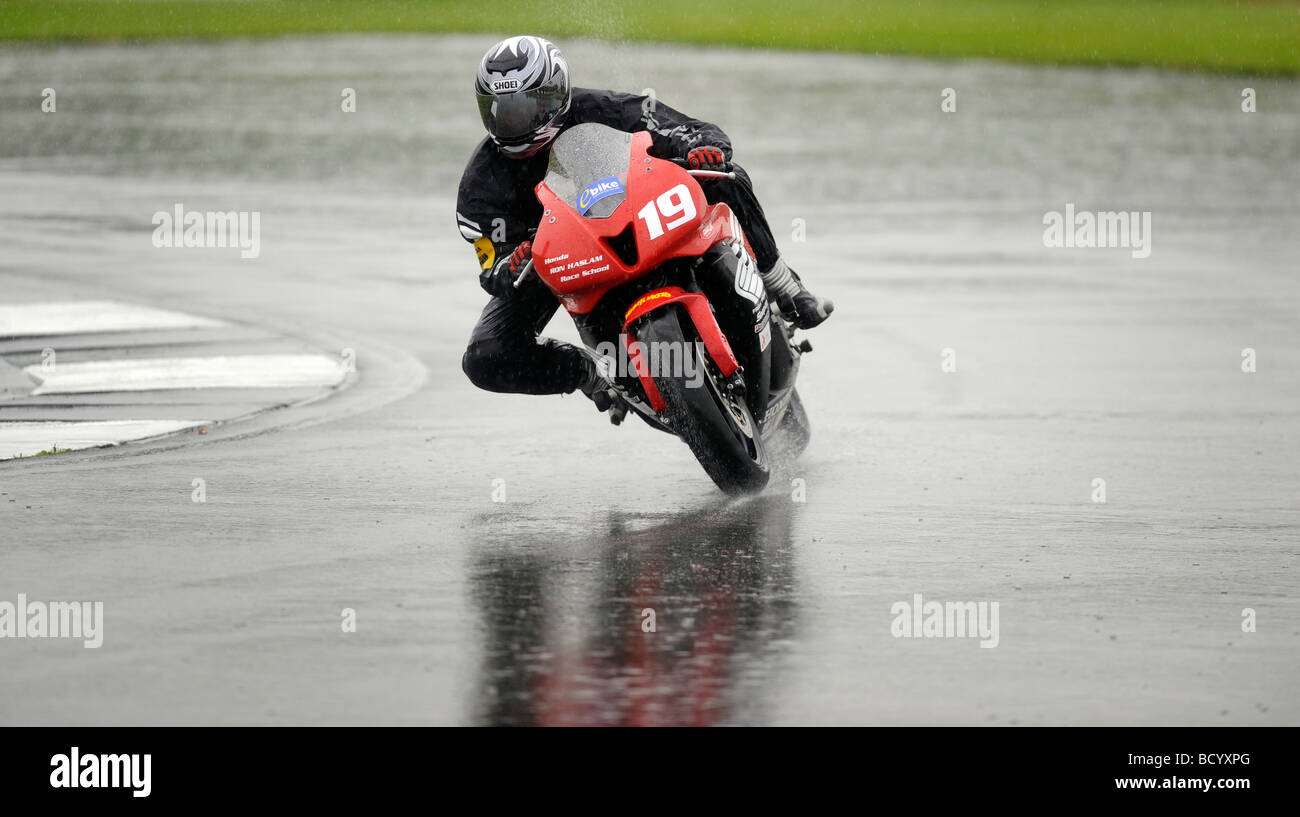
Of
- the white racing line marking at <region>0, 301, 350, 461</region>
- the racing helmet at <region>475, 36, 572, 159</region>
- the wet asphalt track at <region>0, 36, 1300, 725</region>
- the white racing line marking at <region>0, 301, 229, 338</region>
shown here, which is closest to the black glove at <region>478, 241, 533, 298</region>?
the racing helmet at <region>475, 36, 572, 159</region>

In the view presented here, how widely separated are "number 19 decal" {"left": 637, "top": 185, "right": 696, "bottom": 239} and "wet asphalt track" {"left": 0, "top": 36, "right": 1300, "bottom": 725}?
105 centimetres

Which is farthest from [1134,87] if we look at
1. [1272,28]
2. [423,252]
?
[423,252]

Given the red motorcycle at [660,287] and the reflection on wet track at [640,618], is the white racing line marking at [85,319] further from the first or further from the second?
the reflection on wet track at [640,618]

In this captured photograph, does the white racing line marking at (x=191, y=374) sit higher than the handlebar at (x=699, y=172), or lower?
lower

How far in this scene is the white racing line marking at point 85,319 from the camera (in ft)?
39.3

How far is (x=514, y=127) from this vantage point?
773cm

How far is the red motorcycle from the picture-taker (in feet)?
24.7

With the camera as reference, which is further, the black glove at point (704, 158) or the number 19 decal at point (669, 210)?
the black glove at point (704, 158)

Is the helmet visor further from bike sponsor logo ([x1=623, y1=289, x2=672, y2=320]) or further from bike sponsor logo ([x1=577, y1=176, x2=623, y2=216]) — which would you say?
bike sponsor logo ([x1=623, y1=289, x2=672, y2=320])

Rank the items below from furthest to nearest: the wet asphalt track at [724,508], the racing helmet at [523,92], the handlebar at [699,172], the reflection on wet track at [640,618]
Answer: the handlebar at [699,172]
the racing helmet at [523,92]
the wet asphalt track at [724,508]
the reflection on wet track at [640,618]

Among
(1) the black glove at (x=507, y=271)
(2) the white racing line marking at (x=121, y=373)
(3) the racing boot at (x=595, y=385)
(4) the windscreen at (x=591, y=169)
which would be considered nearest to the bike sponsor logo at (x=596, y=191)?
(4) the windscreen at (x=591, y=169)

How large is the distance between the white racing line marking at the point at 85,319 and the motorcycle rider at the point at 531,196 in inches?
167
